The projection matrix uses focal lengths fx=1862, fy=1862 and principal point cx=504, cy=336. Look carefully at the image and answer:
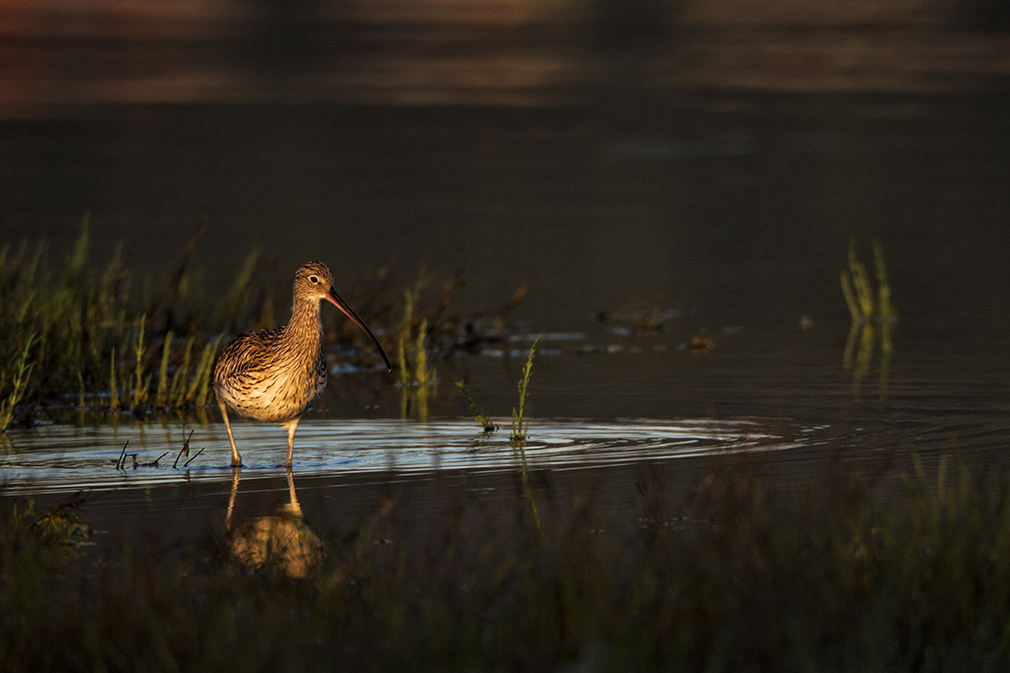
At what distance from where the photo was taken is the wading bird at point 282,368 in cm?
984

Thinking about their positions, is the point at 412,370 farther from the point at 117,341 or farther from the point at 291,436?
the point at 291,436

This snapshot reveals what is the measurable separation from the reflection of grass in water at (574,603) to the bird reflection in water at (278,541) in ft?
0.29

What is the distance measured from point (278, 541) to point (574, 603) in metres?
1.59

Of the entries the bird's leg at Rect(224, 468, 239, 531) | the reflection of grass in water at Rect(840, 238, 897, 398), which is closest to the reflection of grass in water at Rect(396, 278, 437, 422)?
the bird's leg at Rect(224, 468, 239, 531)

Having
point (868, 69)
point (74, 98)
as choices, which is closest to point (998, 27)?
point (868, 69)

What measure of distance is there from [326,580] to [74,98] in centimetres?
3529

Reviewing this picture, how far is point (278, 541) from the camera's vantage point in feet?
23.5

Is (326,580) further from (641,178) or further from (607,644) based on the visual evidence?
(641,178)

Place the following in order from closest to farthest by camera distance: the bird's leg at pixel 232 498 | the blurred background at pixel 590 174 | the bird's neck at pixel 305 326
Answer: the bird's leg at pixel 232 498, the bird's neck at pixel 305 326, the blurred background at pixel 590 174

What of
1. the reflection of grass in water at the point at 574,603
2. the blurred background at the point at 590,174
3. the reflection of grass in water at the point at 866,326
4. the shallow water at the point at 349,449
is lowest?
the reflection of grass in water at the point at 574,603

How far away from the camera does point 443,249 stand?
789 inches

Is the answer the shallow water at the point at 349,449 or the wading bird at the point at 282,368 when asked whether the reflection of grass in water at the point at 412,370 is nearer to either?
the shallow water at the point at 349,449

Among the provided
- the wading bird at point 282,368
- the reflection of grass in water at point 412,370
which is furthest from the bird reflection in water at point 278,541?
the reflection of grass in water at point 412,370

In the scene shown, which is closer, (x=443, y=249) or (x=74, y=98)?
(x=443, y=249)
